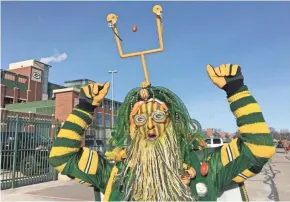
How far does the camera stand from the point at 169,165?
2164 mm

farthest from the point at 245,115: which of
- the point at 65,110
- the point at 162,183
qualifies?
the point at 65,110

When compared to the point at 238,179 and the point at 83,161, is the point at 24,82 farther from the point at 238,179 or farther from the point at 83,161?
the point at 238,179

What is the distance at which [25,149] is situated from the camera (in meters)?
8.80

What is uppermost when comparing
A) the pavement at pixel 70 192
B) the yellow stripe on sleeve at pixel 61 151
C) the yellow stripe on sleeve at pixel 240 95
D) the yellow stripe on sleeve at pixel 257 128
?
the yellow stripe on sleeve at pixel 240 95

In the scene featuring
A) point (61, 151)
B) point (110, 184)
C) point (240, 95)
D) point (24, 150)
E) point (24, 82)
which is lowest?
point (110, 184)

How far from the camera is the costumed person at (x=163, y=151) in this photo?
209 centimetres

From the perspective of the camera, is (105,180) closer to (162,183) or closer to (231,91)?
(162,183)

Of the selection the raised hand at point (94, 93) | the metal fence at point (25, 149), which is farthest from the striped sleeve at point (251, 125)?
the metal fence at point (25, 149)

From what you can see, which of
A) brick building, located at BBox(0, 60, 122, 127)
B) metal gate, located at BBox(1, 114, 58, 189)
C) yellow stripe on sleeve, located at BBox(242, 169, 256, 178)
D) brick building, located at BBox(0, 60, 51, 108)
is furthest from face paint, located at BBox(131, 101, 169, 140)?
brick building, located at BBox(0, 60, 51, 108)

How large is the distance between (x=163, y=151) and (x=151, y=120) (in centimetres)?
24

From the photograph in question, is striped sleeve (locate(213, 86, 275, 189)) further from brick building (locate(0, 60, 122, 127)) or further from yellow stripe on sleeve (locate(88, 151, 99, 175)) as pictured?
brick building (locate(0, 60, 122, 127))

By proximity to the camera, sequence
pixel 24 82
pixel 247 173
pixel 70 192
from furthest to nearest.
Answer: pixel 24 82, pixel 70 192, pixel 247 173

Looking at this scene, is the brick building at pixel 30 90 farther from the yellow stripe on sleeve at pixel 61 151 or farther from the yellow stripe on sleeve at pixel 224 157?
the yellow stripe on sleeve at pixel 224 157

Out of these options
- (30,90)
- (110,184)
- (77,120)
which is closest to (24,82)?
(30,90)
